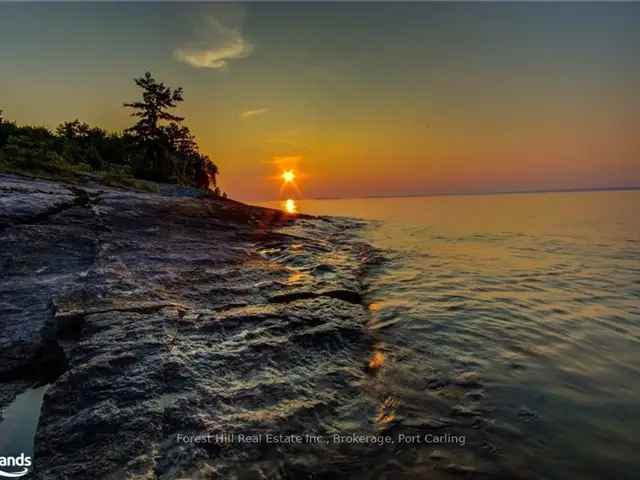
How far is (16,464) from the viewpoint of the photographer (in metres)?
3.39

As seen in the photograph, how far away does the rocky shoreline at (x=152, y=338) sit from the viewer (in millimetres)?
3557

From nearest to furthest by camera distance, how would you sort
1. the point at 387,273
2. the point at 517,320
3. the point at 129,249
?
the point at 517,320
the point at 129,249
the point at 387,273

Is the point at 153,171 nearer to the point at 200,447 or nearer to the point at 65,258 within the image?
the point at 65,258

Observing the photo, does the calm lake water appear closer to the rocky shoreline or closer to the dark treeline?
the rocky shoreline

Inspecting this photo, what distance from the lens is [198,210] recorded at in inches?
618

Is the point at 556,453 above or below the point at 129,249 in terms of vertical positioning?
below

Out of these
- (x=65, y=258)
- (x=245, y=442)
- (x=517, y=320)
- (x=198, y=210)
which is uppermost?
(x=198, y=210)

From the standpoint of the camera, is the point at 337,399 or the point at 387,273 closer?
the point at 337,399

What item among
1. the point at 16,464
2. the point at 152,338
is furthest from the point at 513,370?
the point at 16,464

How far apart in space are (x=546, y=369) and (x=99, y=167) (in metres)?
35.9

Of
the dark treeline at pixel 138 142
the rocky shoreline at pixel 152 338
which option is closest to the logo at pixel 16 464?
the rocky shoreline at pixel 152 338

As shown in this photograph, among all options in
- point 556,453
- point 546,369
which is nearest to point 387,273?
point 546,369

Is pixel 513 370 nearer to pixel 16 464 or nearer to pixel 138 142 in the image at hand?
pixel 16 464

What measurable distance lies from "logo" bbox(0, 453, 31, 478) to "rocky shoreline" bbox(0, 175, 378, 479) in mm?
147
